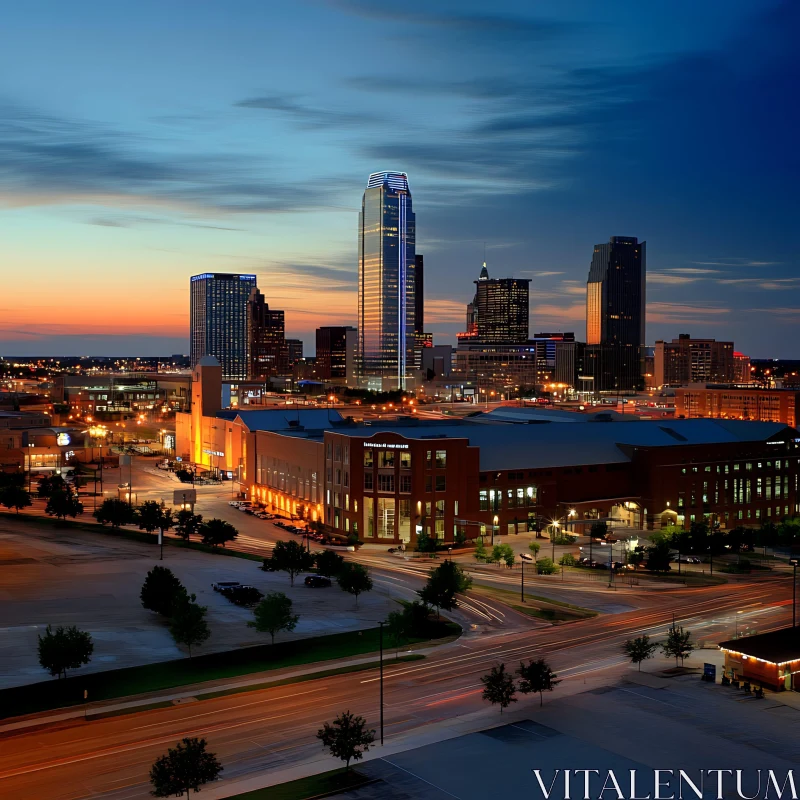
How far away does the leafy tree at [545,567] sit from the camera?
81500 millimetres

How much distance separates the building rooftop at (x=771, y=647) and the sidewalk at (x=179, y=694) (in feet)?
63.7

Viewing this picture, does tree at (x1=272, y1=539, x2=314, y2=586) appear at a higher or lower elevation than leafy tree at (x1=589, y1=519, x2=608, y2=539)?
higher

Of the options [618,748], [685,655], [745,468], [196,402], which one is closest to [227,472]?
[196,402]

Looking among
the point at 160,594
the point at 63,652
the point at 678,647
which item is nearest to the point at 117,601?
the point at 160,594

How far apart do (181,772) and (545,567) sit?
50.9 metres

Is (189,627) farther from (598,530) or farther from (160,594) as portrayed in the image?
(598,530)

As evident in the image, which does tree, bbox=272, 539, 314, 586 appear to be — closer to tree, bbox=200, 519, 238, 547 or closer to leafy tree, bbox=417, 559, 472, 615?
leafy tree, bbox=417, 559, 472, 615

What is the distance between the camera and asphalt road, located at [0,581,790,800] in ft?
126

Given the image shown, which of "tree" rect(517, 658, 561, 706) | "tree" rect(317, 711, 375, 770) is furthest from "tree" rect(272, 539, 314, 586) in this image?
"tree" rect(317, 711, 375, 770)

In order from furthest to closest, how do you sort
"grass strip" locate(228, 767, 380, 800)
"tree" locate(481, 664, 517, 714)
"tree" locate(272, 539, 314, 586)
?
"tree" locate(272, 539, 314, 586)
"tree" locate(481, 664, 517, 714)
"grass strip" locate(228, 767, 380, 800)

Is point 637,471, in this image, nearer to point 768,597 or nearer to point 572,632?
point 768,597

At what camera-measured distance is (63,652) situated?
4881 cm

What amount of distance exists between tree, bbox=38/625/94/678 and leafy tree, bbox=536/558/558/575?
140ft

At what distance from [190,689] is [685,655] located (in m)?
28.0
